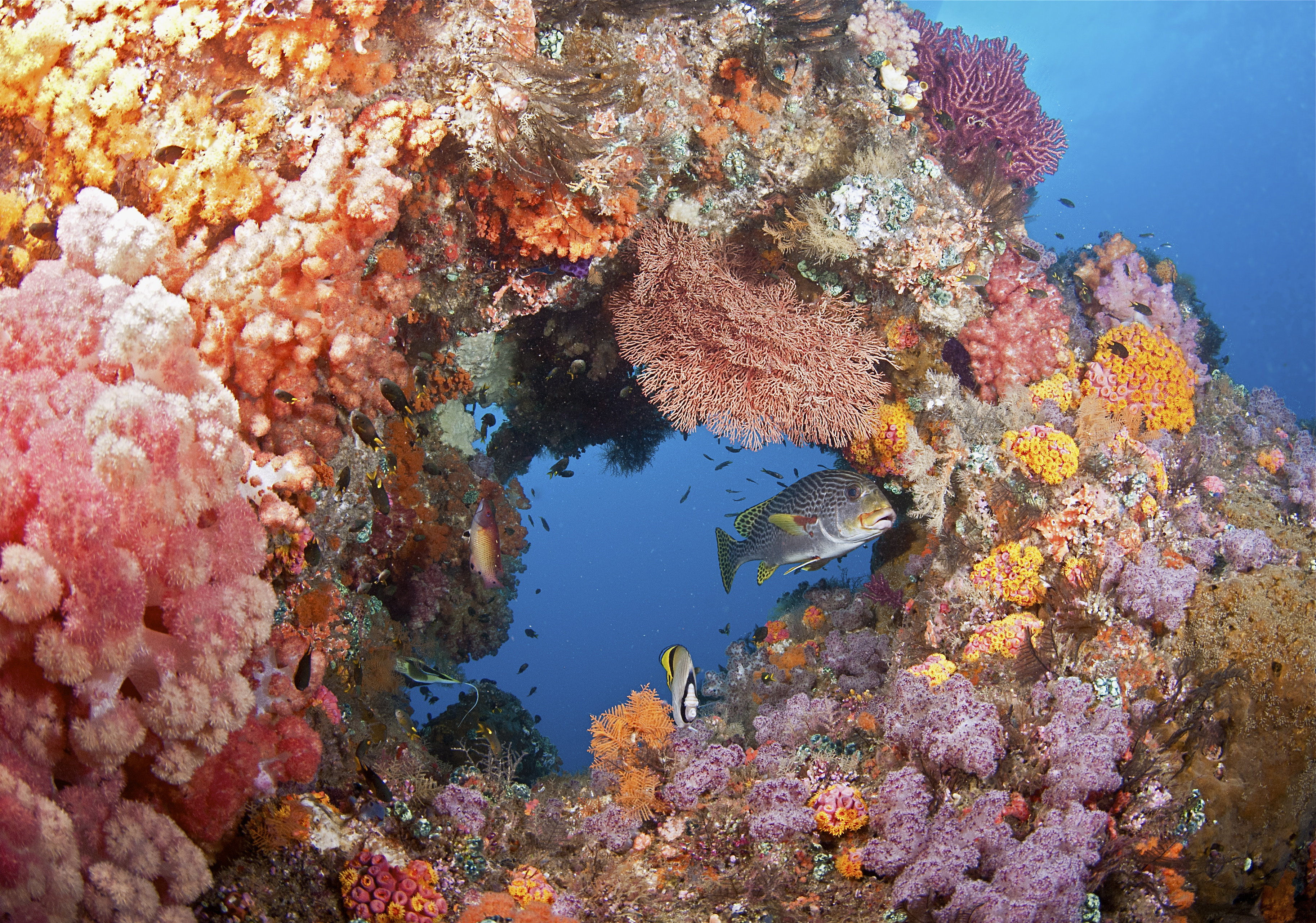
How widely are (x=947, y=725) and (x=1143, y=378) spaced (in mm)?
4480

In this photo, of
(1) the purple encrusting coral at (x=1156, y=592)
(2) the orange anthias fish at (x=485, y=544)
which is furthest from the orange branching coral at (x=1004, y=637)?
(2) the orange anthias fish at (x=485, y=544)

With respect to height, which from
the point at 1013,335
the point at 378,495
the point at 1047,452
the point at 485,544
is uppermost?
the point at 1013,335

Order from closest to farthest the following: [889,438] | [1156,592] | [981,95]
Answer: [1156,592] < [889,438] < [981,95]

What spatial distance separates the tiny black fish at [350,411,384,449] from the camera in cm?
334

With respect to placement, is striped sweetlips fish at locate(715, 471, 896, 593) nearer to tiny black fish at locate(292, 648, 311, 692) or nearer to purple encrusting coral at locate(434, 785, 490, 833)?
purple encrusting coral at locate(434, 785, 490, 833)

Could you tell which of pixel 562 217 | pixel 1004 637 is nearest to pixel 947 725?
pixel 1004 637

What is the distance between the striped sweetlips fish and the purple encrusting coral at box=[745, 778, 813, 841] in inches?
71.4

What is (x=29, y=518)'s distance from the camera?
210 centimetres

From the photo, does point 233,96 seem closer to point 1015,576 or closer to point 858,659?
point 1015,576

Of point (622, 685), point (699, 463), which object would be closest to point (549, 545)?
point (699, 463)

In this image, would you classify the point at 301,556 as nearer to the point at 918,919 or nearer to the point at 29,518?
the point at 29,518

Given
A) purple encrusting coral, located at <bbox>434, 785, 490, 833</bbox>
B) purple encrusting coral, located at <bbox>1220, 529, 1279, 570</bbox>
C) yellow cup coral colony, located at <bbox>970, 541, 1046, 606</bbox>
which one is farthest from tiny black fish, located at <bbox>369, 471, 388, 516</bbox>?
purple encrusting coral, located at <bbox>1220, 529, 1279, 570</bbox>

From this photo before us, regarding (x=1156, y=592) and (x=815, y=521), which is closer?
(x=1156, y=592)

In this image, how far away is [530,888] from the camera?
3078 mm
